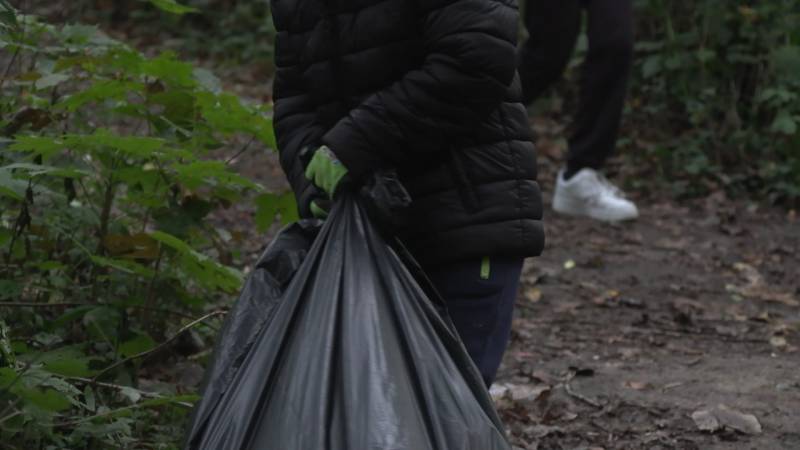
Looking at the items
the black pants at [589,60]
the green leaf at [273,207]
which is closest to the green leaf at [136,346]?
the green leaf at [273,207]

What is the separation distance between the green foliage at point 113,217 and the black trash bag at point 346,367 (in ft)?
1.97

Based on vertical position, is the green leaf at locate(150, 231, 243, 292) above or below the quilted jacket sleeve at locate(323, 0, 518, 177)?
below

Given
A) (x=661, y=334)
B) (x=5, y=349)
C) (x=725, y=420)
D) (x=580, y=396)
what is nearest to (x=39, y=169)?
(x=5, y=349)

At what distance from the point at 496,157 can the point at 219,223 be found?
3776mm

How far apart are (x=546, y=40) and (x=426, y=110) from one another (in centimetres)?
400

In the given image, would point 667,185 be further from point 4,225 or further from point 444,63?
point 444,63

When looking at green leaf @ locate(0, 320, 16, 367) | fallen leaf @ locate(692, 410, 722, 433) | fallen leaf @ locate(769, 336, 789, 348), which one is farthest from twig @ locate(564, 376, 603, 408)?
green leaf @ locate(0, 320, 16, 367)

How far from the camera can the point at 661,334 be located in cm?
504

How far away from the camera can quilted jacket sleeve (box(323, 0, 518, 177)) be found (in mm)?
2506

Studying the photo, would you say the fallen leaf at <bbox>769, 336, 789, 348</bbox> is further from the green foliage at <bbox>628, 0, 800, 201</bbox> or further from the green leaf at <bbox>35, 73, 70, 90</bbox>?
the green leaf at <bbox>35, 73, 70, 90</bbox>

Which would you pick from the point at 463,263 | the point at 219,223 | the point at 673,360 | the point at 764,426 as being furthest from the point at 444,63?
the point at 219,223

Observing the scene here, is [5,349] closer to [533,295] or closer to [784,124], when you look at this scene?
[533,295]

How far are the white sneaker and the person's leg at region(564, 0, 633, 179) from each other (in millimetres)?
52

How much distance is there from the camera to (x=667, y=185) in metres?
7.55
